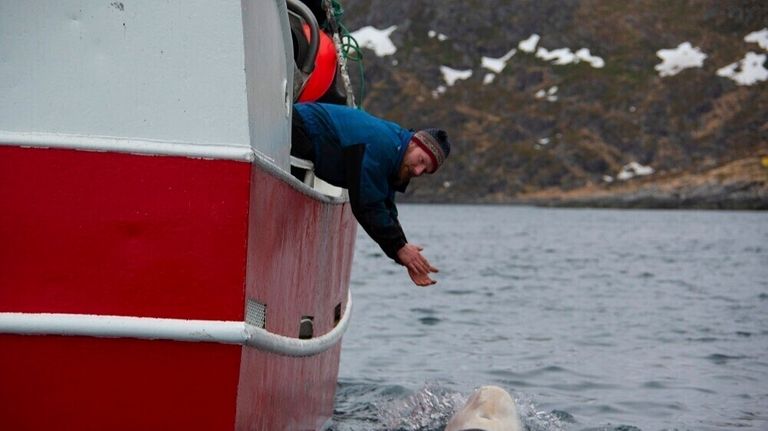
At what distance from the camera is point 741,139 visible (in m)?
136

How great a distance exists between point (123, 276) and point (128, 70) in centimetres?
77

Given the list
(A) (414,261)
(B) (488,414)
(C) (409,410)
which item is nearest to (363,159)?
(A) (414,261)

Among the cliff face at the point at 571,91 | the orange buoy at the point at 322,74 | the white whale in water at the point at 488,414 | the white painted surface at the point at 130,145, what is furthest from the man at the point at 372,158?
the cliff face at the point at 571,91

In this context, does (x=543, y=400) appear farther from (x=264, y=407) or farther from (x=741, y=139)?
(x=741, y=139)

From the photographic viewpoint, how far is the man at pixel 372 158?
5.62 metres

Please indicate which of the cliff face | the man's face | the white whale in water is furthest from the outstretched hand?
the cliff face

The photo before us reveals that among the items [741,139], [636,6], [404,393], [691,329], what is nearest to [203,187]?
[404,393]

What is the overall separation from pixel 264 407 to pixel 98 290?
3.27ft

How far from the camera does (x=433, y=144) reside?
579 cm

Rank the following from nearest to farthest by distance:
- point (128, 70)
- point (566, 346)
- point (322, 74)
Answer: point (128, 70), point (322, 74), point (566, 346)

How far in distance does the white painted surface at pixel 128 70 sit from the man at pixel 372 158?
135 centimetres

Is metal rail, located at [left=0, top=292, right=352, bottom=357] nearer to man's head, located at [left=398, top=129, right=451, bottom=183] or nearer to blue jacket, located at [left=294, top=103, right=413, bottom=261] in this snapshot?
blue jacket, located at [left=294, top=103, right=413, bottom=261]

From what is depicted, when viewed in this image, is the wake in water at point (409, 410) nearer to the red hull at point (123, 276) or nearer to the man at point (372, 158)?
the man at point (372, 158)

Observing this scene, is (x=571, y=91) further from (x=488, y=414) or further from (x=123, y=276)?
(x=123, y=276)
